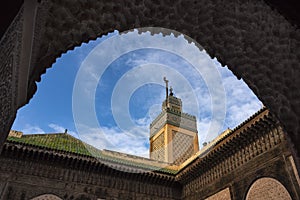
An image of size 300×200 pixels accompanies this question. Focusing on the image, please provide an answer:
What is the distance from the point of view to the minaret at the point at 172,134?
1755 cm

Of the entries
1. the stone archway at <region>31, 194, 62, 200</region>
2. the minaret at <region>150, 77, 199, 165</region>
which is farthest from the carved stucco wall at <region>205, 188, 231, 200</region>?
the minaret at <region>150, 77, 199, 165</region>

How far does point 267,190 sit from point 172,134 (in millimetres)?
11890

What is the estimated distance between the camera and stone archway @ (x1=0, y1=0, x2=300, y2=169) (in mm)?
1689

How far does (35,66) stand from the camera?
57.4 inches

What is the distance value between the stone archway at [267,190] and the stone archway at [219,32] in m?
5.13

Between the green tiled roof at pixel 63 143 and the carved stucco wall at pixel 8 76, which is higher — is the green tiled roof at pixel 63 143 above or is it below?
above

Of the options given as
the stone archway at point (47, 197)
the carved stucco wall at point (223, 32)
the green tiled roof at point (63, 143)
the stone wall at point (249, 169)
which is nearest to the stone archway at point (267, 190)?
the stone wall at point (249, 169)

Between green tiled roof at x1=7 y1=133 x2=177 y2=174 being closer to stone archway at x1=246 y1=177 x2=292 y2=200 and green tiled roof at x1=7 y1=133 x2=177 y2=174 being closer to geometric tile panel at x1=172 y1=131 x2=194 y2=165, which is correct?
stone archway at x1=246 y1=177 x2=292 y2=200

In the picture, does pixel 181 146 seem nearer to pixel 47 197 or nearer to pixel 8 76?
pixel 47 197

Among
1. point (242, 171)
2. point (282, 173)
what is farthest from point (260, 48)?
point (242, 171)

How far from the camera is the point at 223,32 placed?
2.09 m

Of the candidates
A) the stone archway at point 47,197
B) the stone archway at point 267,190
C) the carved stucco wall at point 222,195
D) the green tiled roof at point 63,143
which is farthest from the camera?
the green tiled roof at point 63,143

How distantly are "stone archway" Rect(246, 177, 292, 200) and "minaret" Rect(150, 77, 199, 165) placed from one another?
31.8 feet

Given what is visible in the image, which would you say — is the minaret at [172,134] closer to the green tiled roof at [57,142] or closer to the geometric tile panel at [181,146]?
the geometric tile panel at [181,146]
